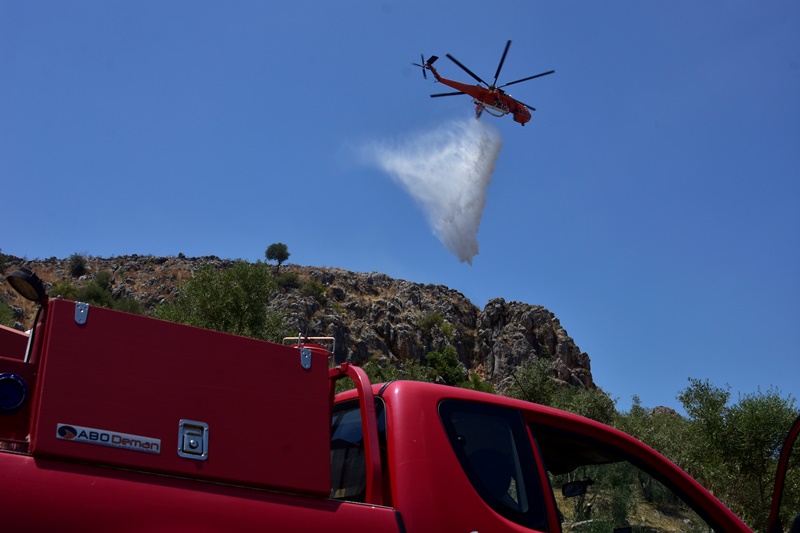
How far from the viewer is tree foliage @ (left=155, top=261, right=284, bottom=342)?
29.0 meters

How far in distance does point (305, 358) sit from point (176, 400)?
660mm

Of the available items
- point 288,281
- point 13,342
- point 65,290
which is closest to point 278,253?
point 288,281

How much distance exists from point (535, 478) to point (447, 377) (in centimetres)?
8035

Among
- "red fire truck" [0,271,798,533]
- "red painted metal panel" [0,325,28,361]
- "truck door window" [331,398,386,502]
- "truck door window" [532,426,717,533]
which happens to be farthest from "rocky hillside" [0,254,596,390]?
"red fire truck" [0,271,798,533]

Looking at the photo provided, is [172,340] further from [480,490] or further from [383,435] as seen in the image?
[480,490]

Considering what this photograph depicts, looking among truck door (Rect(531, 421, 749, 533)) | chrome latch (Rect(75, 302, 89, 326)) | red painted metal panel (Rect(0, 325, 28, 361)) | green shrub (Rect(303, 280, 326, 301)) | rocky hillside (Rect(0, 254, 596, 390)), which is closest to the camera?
chrome latch (Rect(75, 302, 89, 326))

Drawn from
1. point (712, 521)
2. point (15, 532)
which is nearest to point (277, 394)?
point (15, 532)

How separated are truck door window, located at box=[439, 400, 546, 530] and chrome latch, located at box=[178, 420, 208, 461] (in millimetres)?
1367

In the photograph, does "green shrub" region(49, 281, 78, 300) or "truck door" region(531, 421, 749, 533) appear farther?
"green shrub" region(49, 281, 78, 300)

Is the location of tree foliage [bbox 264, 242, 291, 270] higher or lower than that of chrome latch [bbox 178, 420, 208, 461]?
higher

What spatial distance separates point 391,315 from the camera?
90.8 m

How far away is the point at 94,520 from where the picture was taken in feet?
9.39

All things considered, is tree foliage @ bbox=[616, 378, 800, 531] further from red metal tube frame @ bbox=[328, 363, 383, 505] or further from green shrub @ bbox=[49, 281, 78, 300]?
green shrub @ bbox=[49, 281, 78, 300]

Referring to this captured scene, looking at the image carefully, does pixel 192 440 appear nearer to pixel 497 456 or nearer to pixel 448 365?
pixel 497 456
